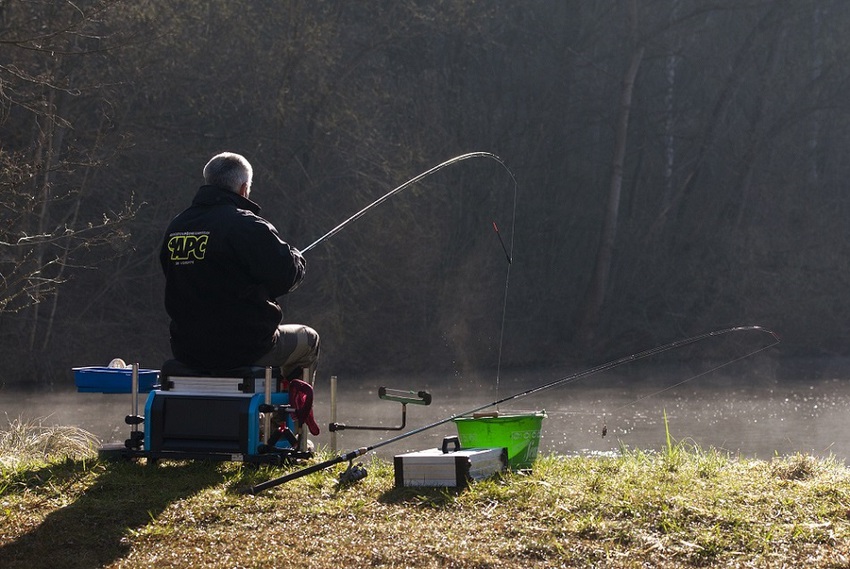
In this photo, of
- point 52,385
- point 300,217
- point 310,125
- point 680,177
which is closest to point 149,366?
point 52,385

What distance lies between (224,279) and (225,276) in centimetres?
1

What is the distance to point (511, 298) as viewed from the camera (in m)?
20.1

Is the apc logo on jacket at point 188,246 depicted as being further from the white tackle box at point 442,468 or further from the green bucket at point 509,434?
the green bucket at point 509,434

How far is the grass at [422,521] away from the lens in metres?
3.44

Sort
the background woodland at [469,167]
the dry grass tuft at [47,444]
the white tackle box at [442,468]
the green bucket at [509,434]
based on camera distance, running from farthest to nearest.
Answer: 1. the background woodland at [469,167]
2. the dry grass tuft at [47,444]
3. the green bucket at [509,434]
4. the white tackle box at [442,468]

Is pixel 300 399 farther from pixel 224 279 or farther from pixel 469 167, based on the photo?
pixel 469 167

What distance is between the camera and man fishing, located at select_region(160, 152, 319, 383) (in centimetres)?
470

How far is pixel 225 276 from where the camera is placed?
15.5 ft

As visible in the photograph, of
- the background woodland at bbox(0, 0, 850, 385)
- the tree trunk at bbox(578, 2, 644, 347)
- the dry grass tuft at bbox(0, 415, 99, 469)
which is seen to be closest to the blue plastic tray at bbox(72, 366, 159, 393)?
the dry grass tuft at bbox(0, 415, 99, 469)

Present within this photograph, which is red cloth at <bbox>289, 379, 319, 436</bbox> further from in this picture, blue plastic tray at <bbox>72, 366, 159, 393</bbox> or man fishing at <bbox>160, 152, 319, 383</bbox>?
blue plastic tray at <bbox>72, 366, 159, 393</bbox>

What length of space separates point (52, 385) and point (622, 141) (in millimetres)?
10126

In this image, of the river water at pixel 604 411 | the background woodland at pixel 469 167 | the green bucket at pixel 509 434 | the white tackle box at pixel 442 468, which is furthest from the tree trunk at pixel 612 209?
the white tackle box at pixel 442 468

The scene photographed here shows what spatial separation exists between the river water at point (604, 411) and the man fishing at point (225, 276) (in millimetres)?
3393

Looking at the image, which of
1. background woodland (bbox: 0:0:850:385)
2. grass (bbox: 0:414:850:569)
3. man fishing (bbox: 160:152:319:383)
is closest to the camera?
grass (bbox: 0:414:850:569)
